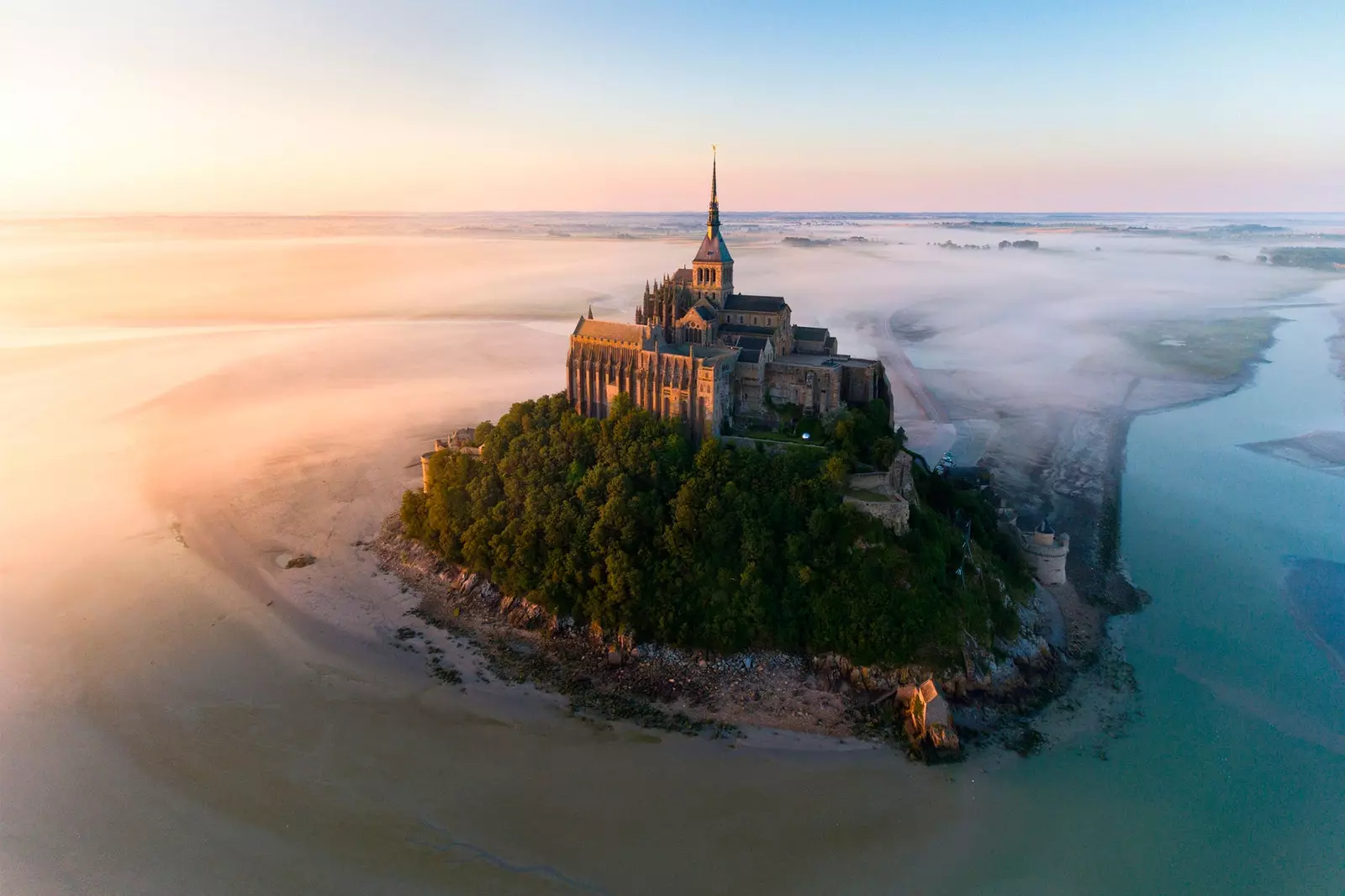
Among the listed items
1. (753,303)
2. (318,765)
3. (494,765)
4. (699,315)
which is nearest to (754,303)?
(753,303)

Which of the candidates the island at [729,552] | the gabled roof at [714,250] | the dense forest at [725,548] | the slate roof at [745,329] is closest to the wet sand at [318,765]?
the island at [729,552]

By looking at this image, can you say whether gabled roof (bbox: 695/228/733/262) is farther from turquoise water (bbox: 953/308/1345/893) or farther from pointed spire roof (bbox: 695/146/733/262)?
turquoise water (bbox: 953/308/1345/893)

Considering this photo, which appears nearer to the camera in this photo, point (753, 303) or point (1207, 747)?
point (1207, 747)

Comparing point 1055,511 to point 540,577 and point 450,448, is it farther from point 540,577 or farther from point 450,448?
point 450,448

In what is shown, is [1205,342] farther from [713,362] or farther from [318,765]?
[318,765]

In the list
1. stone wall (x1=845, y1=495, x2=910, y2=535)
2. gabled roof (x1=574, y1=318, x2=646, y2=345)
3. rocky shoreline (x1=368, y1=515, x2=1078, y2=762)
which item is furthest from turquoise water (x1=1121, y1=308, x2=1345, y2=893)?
gabled roof (x1=574, y1=318, x2=646, y2=345)

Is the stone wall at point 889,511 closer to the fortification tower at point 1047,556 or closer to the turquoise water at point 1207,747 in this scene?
the turquoise water at point 1207,747
